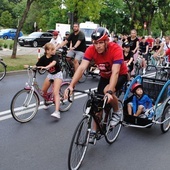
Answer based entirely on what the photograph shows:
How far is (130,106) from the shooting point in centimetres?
589

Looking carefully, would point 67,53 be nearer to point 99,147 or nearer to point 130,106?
point 130,106

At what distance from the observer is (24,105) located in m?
6.20

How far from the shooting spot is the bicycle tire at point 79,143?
4.06 metres

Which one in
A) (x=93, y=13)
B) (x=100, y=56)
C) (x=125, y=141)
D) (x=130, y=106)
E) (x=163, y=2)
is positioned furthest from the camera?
(x=163, y=2)

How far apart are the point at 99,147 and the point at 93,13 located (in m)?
17.6

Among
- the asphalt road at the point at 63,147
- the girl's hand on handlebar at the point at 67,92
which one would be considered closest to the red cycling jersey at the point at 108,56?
the girl's hand on handlebar at the point at 67,92

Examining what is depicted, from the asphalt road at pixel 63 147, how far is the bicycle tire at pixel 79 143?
6.3 inches

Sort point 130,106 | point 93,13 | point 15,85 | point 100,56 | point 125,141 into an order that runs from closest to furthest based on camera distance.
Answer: point 100,56 → point 125,141 → point 130,106 → point 15,85 → point 93,13

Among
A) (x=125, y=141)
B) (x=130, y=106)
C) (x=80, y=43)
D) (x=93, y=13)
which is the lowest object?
(x=125, y=141)

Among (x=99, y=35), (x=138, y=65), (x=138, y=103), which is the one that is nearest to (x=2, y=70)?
(x=138, y=65)

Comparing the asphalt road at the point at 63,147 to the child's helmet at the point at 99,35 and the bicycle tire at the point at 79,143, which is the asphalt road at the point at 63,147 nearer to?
the bicycle tire at the point at 79,143

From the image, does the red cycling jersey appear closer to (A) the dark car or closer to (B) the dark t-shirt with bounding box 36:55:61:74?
(B) the dark t-shirt with bounding box 36:55:61:74

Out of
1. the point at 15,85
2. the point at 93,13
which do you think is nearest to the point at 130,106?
the point at 15,85

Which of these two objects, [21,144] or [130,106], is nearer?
[21,144]
